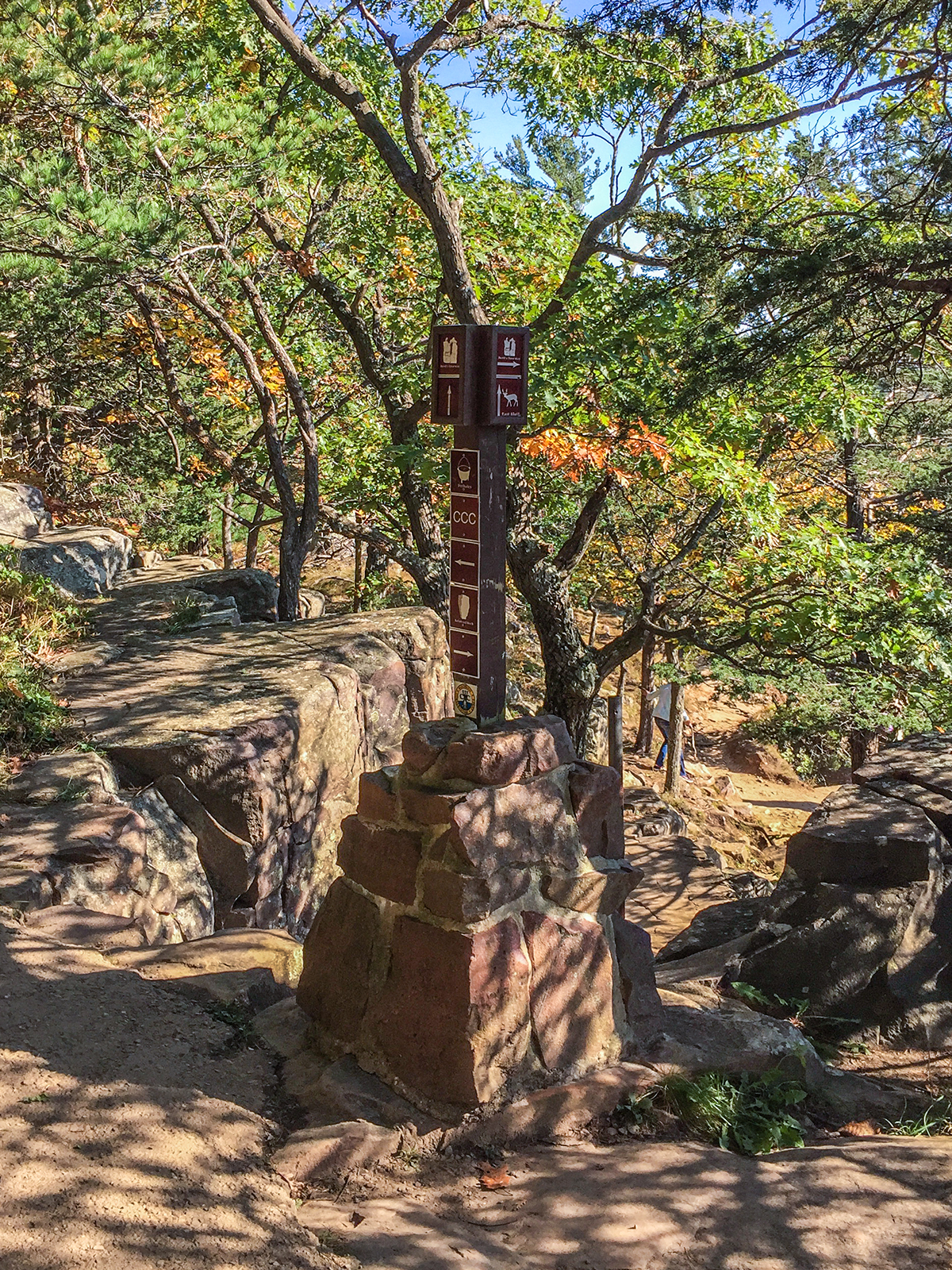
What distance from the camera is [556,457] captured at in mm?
8391

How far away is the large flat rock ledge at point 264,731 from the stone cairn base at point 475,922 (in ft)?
7.63

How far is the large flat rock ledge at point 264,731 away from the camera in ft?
22.4

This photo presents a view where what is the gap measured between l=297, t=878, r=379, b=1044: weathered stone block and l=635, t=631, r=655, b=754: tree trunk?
1503 cm

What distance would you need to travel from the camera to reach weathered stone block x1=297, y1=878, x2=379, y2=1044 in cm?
430

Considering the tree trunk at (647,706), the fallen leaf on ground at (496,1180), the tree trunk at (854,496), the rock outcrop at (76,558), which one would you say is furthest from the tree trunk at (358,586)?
the fallen leaf on ground at (496,1180)

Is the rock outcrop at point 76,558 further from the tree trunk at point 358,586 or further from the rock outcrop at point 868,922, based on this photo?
the rock outcrop at point 868,922

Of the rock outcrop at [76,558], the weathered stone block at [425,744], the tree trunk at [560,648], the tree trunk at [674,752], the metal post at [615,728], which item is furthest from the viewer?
→ the tree trunk at [674,752]

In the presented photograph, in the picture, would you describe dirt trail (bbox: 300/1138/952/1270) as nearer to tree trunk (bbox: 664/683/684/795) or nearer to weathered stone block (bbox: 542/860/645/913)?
weathered stone block (bbox: 542/860/645/913)

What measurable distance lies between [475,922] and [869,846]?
3.56m

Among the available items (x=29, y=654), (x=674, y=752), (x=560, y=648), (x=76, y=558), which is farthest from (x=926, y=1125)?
(x=674, y=752)

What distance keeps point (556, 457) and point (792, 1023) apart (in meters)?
4.58

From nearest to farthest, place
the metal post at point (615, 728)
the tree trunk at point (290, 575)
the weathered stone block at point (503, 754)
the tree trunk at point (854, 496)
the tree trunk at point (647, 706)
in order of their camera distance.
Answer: the weathered stone block at point (503, 754), the tree trunk at point (290, 575), the tree trunk at point (854, 496), the metal post at point (615, 728), the tree trunk at point (647, 706)

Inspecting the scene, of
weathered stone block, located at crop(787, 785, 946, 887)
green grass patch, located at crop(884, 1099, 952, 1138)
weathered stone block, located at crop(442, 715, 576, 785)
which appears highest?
weathered stone block, located at crop(442, 715, 576, 785)

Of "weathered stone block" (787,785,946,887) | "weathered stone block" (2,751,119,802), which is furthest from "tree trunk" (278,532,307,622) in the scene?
"weathered stone block" (787,785,946,887)
